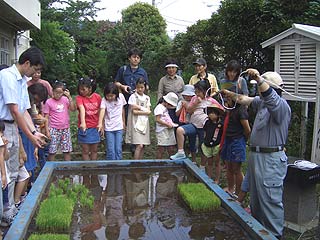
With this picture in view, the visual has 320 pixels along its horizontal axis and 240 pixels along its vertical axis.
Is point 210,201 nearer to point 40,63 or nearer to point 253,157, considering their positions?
point 253,157

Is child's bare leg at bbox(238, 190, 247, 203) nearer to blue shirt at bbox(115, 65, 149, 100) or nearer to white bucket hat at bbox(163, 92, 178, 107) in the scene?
white bucket hat at bbox(163, 92, 178, 107)

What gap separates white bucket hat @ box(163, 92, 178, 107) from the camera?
256 inches

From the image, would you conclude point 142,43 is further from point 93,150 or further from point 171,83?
point 93,150

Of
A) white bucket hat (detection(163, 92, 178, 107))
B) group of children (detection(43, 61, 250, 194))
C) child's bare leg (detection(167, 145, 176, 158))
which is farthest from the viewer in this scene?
child's bare leg (detection(167, 145, 176, 158))

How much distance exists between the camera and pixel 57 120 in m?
6.07

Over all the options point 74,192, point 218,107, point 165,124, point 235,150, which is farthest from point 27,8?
point 235,150

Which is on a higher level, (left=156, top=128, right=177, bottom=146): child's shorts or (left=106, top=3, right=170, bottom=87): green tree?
(left=106, top=3, right=170, bottom=87): green tree

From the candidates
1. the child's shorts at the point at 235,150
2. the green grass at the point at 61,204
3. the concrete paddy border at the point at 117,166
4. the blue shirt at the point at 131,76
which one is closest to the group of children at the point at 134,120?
the child's shorts at the point at 235,150

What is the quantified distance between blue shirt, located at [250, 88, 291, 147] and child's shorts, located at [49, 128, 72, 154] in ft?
10.9

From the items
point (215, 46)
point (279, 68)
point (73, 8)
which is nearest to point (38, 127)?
point (279, 68)

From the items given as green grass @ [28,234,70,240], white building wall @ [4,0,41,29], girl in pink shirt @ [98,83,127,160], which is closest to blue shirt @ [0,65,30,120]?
green grass @ [28,234,70,240]

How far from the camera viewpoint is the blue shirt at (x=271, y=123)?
341cm

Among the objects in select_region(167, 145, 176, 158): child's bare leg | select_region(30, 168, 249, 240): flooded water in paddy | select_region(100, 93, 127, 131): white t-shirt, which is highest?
select_region(100, 93, 127, 131): white t-shirt

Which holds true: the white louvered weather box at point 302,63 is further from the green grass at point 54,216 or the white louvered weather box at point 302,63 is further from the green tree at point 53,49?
the green tree at point 53,49
